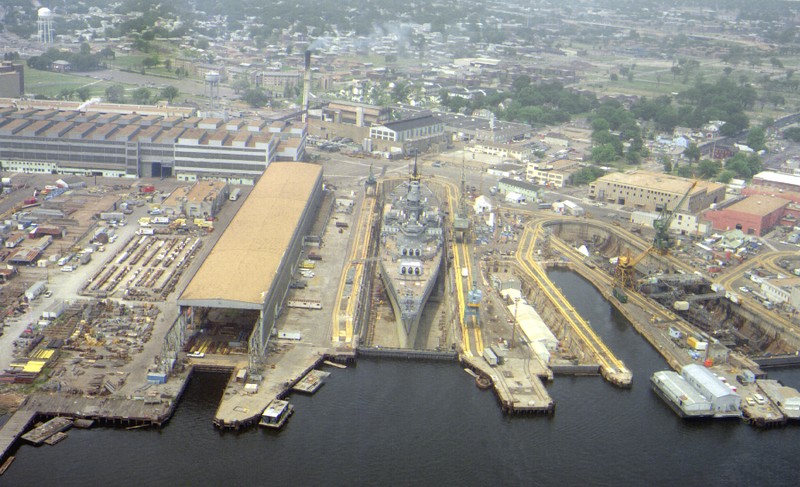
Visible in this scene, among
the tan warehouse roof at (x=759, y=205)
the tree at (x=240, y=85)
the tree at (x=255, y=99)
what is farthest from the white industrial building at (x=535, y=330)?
the tree at (x=240, y=85)

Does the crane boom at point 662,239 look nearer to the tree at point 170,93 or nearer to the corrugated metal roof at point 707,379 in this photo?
the corrugated metal roof at point 707,379

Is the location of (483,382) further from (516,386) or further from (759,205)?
(759,205)

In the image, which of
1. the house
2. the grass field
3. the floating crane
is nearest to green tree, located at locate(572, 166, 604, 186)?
the floating crane

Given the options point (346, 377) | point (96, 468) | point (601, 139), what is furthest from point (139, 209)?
point (601, 139)

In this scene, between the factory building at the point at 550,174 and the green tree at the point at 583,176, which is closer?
the factory building at the point at 550,174

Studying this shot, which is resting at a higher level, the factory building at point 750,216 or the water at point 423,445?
the factory building at point 750,216

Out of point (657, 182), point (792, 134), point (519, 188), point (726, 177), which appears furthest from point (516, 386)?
point (792, 134)

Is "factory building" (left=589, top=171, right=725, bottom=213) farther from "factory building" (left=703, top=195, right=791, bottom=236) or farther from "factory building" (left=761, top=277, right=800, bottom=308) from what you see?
"factory building" (left=761, top=277, right=800, bottom=308)
